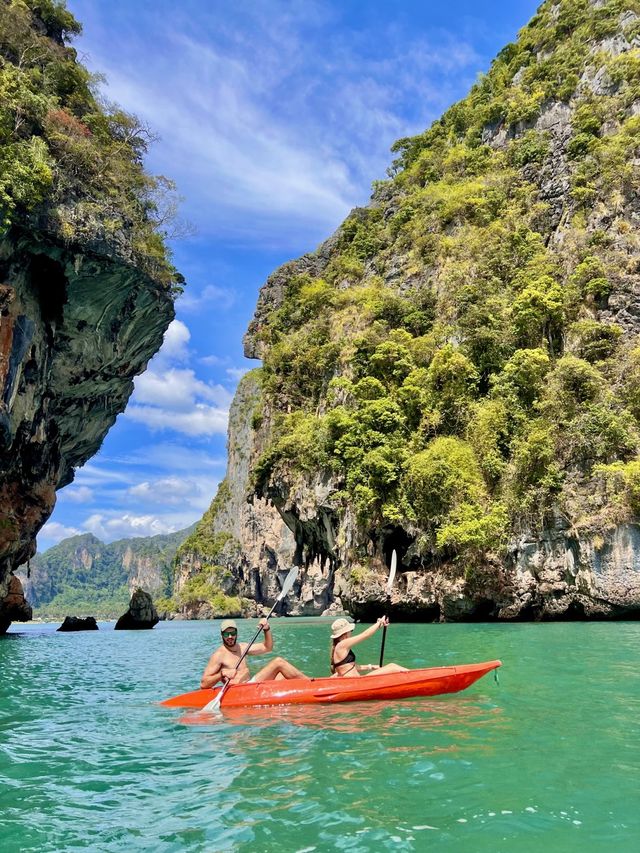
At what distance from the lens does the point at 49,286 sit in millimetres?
22000

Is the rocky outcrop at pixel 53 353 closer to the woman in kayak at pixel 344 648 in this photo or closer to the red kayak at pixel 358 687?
the red kayak at pixel 358 687

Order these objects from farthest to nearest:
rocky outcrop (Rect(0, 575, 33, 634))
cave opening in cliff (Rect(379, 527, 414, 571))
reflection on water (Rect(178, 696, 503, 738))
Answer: cave opening in cliff (Rect(379, 527, 414, 571))
rocky outcrop (Rect(0, 575, 33, 634))
reflection on water (Rect(178, 696, 503, 738))

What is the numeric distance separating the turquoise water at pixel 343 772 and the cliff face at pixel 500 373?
1299cm

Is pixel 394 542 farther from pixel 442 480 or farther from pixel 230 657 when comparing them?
pixel 230 657

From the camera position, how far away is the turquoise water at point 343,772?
12.7 feet

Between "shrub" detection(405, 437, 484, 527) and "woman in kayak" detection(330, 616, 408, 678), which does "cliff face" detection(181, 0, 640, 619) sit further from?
"woman in kayak" detection(330, 616, 408, 678)

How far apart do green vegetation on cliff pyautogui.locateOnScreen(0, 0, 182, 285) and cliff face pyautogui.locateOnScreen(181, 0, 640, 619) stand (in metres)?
12.3

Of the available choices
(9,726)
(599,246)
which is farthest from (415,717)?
(599,246)

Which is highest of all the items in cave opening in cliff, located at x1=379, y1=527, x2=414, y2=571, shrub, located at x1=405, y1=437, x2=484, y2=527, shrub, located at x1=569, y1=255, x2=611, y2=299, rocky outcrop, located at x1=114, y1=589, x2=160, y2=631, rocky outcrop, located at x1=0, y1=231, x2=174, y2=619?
shrub, located at x1=569, y1=255, x2=611, y2=299

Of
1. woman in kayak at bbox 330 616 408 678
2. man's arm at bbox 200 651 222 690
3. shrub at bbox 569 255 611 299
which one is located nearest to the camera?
woman in kayak at bbox 330 616 408 678

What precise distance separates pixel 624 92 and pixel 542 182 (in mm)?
5390

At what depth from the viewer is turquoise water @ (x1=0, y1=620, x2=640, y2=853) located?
12.7ft

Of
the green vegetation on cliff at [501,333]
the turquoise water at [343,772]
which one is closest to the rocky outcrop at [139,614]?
the green vegetation on cliff at [501,333]

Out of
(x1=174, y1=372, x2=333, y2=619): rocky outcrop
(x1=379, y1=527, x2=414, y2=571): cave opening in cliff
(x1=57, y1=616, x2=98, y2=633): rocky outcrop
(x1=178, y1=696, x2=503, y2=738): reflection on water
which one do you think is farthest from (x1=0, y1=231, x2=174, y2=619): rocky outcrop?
(x1=174, y1=372, x2=333, y2=619): rocky outcrop
